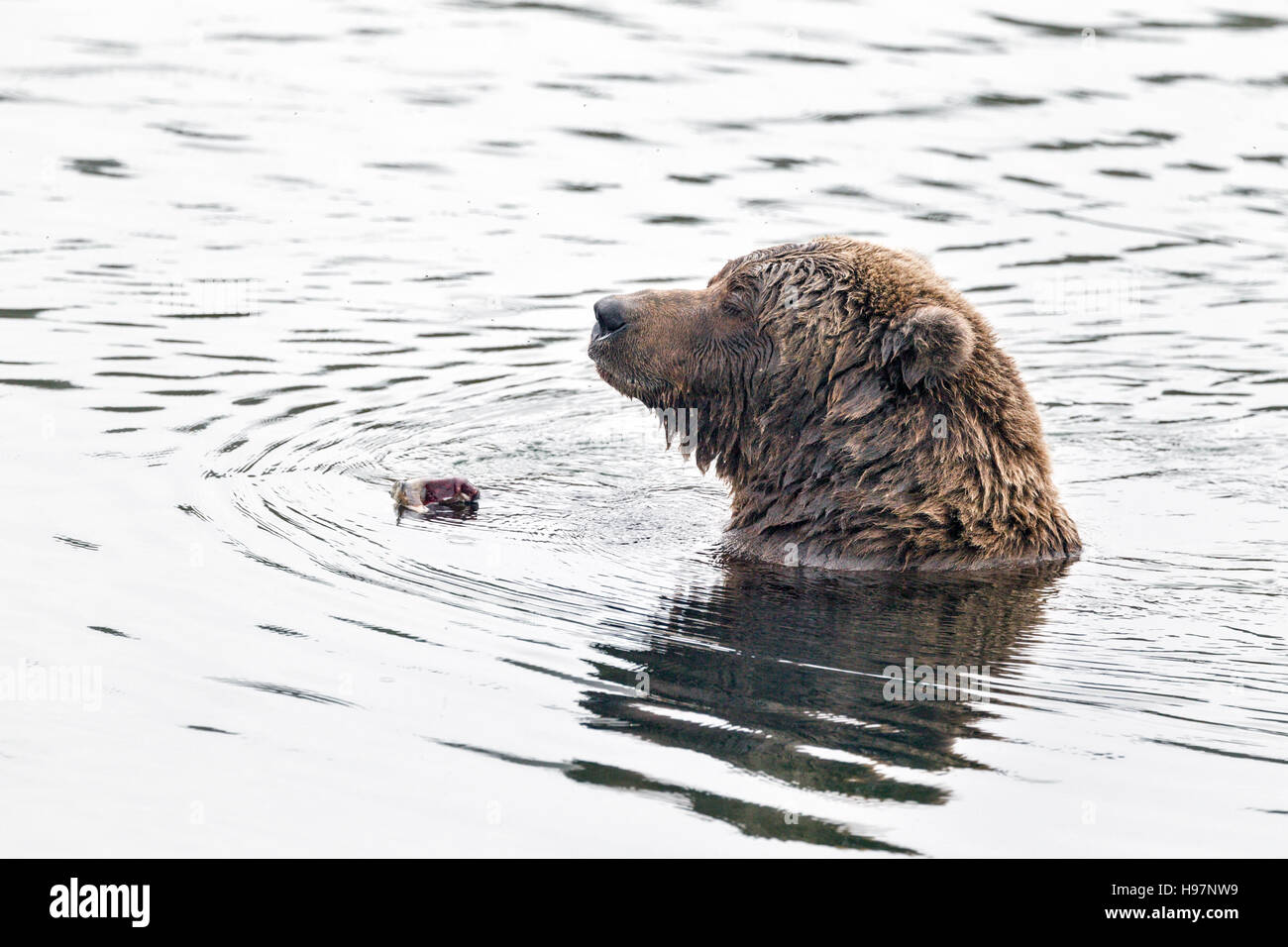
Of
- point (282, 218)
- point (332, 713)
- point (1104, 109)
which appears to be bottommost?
point (332, 713)

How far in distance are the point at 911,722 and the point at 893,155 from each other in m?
10.8

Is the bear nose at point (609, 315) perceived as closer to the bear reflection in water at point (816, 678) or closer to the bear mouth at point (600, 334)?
the bear mouth at point (600, 334)

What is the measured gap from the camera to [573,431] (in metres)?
10.7

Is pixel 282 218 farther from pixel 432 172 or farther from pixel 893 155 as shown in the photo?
pixel 893 155

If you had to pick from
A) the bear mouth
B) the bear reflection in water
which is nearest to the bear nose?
the bear mouth

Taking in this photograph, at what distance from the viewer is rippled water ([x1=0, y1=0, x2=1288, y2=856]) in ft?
18.8

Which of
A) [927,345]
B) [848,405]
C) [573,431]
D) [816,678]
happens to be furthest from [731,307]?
[573,431]

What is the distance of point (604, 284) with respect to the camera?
1359 cm

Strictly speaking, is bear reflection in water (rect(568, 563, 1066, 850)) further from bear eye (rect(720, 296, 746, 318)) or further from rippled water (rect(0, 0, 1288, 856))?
bear eye (rect(720, 296, 746, 318))

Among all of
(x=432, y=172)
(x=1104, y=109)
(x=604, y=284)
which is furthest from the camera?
(x=1104, y=109)

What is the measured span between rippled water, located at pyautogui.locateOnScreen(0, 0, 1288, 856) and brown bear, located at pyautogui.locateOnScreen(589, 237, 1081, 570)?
0.24m

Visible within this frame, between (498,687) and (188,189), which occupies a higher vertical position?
(188,189)

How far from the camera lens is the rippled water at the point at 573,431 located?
5.73m

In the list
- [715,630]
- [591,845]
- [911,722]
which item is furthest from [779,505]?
[591,845]
